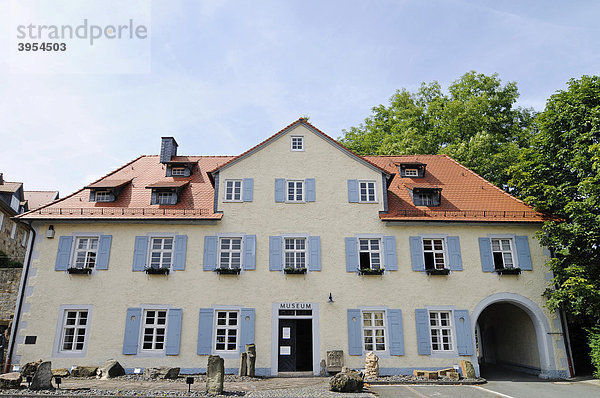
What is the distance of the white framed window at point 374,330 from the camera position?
16172 mm

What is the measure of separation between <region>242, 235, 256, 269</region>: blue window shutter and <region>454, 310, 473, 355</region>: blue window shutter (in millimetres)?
8231

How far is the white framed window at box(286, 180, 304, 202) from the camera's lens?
17812 millimetres

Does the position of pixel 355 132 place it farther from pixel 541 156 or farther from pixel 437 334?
pixel 437 334

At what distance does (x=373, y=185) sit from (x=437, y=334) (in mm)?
6509

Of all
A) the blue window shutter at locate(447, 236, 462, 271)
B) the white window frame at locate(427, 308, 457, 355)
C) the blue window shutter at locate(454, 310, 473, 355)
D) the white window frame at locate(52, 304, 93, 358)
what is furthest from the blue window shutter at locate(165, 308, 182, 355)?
the blue window shutter at locate(447, 236, 462, 271)

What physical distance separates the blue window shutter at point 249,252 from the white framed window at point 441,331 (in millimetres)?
7329

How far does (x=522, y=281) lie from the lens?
16.9 m

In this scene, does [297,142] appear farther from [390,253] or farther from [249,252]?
[390,253]

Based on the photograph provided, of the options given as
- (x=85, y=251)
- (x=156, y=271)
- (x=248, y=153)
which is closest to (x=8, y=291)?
(x=85, y=251)

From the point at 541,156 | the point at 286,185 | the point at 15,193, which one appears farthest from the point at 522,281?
the point at 15,193

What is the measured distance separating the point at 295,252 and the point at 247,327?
3.46m

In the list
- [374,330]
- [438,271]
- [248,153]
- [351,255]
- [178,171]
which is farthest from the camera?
[178,171]

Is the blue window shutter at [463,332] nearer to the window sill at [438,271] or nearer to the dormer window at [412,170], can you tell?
the window sill at [438,271]

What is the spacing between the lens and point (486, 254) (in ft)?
56.3
